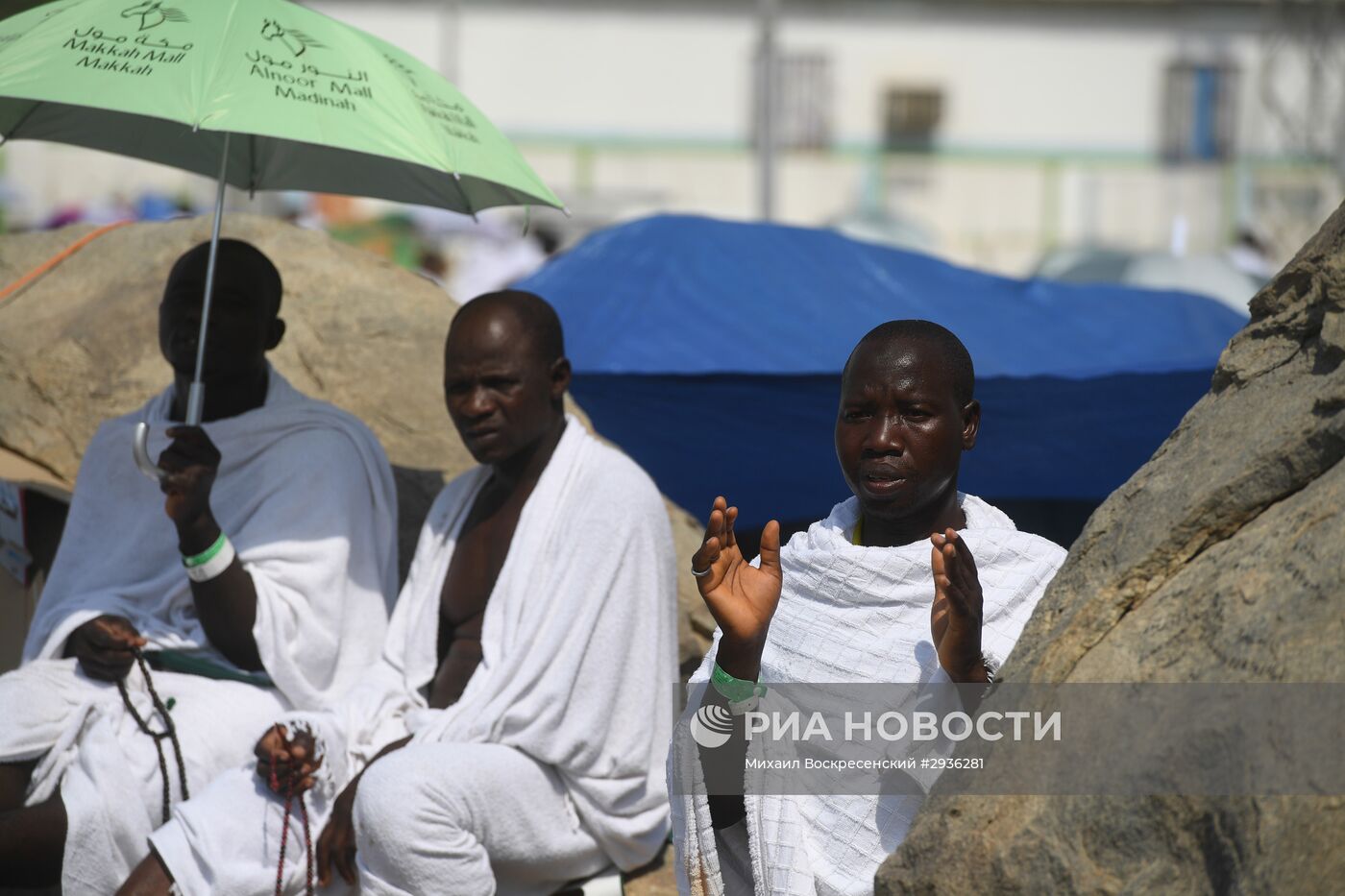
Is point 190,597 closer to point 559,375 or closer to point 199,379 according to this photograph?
point 199,379

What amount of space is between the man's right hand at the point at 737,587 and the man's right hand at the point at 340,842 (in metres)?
1.49

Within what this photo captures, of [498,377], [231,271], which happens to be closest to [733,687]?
[498,377]

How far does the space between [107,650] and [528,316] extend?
133 cm

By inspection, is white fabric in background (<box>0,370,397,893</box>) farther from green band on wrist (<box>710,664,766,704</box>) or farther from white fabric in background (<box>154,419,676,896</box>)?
green band on wrist (<box>710,664,766,704</box>)

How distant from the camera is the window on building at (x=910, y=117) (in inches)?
997

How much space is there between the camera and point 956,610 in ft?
8.33

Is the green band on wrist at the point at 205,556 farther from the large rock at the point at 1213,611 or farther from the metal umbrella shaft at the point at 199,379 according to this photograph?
the large rock at the point at 1213,611

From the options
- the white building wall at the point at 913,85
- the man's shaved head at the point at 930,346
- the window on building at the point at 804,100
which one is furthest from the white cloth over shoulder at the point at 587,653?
the window on building at the point at 804,100

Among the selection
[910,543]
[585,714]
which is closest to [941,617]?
[910,543]

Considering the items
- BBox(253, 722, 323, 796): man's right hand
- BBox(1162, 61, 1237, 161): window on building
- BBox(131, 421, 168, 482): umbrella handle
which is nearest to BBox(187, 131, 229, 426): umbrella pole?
BBox(131, 421, 168, 482): umbrella handle

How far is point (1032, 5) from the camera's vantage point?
25.4 metres

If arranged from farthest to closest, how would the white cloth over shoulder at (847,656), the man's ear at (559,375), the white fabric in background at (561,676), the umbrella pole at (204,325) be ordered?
the man's ear at (559,375) < the umbrella pole at (204,325) < the white fabric in background at (561,676) < the white cloth over shoulder at (847,656)

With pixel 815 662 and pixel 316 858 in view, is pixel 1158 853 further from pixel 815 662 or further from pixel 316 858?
pixel 316 858

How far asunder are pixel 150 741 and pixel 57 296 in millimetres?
2477
